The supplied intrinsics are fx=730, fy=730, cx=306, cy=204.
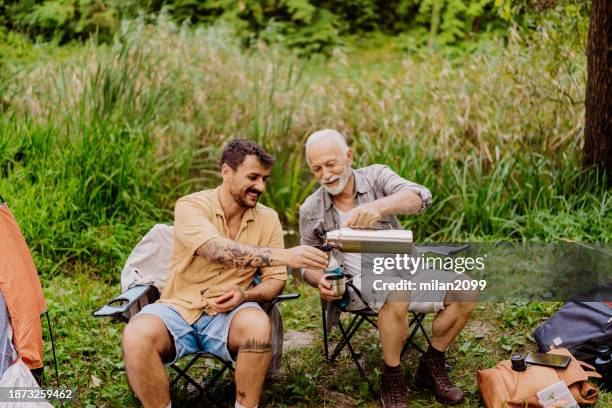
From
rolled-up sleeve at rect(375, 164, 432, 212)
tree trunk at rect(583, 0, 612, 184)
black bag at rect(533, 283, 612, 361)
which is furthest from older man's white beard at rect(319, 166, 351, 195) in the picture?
tree trunk at rect(583, 0, 612, 184)

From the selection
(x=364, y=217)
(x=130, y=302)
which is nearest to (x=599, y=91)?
(x=364, y=217)

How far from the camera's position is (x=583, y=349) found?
3.43 m

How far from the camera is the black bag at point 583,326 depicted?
134 inches

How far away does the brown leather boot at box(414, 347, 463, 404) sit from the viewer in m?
3.33

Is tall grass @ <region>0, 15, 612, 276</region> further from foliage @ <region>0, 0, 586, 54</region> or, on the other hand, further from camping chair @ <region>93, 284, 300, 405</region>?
foliage @ <region>0, 0, 586, 54</region>

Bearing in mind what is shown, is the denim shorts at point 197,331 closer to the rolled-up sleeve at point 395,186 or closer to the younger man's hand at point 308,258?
the younger man's hand at point 308,258

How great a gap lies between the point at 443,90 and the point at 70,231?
3.31 m

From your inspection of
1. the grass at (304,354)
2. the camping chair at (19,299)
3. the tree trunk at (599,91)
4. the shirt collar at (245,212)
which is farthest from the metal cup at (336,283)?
the tree trunk at (599,91)

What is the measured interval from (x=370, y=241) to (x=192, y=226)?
0.79 metres

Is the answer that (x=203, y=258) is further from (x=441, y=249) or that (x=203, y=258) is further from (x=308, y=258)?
(x=441, y=249)

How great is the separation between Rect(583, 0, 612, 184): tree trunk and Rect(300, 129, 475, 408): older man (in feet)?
7.20

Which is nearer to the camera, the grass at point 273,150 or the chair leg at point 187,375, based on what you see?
the chair leg at point 187,375

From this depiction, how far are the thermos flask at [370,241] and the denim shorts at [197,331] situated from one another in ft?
1.51

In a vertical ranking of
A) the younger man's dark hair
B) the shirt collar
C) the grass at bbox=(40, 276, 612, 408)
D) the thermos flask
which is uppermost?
the younger man's dark hair
